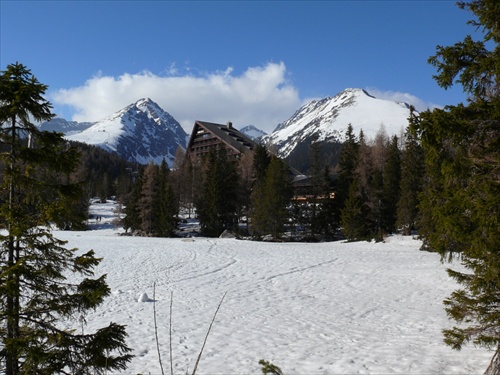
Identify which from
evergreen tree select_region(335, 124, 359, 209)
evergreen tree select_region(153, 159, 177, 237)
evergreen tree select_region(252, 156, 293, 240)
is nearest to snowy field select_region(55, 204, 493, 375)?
evergreen tree select_region(252, 156, 293, 240)

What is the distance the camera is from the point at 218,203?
49594 millimetres

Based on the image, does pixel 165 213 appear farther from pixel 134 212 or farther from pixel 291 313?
pixel 291 313

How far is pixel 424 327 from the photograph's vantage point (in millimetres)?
12031

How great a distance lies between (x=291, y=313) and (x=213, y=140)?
76.6 meters

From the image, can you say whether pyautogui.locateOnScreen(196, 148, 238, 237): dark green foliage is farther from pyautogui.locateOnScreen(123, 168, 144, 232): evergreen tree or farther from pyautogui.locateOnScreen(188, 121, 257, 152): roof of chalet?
pyautogui.locateOnScreen(188, 121, 257, 152): roof of chalet

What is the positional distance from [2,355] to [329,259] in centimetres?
2467

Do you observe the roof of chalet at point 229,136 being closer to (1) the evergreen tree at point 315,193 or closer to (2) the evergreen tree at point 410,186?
(1) the evergreen tree at point 315,193

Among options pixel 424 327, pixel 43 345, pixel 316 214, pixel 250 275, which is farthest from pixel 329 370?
pixel 316 214

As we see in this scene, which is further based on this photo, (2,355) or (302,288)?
(302,288)

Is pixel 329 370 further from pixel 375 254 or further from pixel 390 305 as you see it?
pixel 375 254

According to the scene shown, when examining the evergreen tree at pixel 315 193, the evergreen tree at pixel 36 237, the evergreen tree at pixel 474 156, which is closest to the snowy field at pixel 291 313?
the evergreen tree at pixel 474 156

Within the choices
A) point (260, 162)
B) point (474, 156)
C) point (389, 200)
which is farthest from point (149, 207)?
point (474, 156)

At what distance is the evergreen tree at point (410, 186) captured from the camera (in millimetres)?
36031

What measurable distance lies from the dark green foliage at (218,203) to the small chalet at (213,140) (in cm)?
2831
